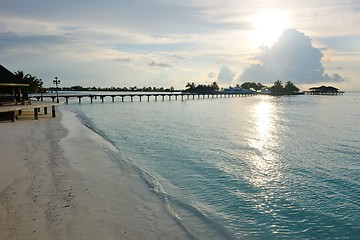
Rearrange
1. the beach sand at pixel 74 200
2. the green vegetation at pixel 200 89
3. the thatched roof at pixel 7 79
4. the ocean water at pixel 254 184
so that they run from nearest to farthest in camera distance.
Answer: the beach sand at pixel 74 200
the ocean water at pixel 254 184
the thatched roof at pixel 7 79
the green vegetation at pixel 200 89

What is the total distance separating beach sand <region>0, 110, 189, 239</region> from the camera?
23.3ft

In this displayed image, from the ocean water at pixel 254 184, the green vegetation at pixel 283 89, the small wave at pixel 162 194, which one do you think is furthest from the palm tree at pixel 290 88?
the small wave at pixel 162 194

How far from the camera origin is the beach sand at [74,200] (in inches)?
280

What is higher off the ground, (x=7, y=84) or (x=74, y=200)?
(x=7, y=84)

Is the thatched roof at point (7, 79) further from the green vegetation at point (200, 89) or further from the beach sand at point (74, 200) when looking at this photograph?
the green vegetation at point (200, 89)

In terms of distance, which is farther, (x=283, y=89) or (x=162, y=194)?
(x=283, y=89)

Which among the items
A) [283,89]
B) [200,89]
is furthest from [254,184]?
[283,89]

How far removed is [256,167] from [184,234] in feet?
27.3

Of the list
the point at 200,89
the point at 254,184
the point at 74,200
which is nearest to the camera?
the point at 74,200

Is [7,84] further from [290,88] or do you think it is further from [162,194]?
[290,88]

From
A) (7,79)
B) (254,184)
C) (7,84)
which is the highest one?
(7,79)

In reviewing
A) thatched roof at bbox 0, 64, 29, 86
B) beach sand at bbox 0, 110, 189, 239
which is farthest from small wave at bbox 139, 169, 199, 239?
thatched roof at bbox 0, 64, 29, 86

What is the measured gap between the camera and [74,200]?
29.4 ft

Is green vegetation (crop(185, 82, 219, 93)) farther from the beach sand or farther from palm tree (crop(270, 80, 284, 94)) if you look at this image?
the beach sand
